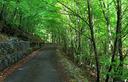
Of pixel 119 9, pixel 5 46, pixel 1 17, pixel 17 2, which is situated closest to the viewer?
pixel 119 9

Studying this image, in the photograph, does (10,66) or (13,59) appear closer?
(10,66)

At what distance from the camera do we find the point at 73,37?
3800 cm

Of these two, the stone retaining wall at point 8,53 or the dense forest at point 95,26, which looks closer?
the dense forest at point 95,26

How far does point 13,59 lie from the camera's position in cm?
2486

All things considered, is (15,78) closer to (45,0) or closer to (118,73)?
(45,0)

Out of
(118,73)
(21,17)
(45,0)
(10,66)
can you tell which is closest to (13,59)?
(10,66)

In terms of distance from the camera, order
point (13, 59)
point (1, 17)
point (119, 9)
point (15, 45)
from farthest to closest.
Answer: point (1, 17)
point (15, 45)
point (13, 59)
point (119, 9)

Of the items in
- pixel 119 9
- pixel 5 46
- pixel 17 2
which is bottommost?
pixel 5 46

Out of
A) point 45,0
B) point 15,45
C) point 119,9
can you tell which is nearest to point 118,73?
point 119,9

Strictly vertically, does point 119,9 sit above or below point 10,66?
above

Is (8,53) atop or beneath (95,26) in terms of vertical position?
beneath

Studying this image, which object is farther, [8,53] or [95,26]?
[95,26]

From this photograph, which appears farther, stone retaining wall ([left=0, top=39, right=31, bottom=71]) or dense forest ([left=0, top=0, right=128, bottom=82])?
stone retaining wall ([left=0, top=39, right=31, bottom=71])

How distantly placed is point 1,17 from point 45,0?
1847cm
